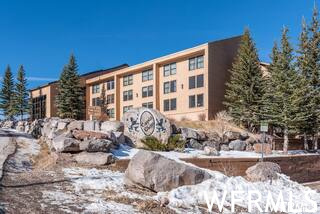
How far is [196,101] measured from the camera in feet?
112

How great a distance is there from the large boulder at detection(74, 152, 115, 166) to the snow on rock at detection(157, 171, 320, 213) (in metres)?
3.64

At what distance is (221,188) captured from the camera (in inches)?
364

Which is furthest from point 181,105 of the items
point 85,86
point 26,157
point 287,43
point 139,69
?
point 26,157

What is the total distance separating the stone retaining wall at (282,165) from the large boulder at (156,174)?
2756mm

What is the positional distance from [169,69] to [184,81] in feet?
9.84

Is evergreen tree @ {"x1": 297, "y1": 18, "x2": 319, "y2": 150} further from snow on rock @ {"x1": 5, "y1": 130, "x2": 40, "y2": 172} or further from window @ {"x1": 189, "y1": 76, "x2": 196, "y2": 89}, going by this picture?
snow on rock @ {"x1": 5, "y1": 130, "x2": 40, "y2": 172}

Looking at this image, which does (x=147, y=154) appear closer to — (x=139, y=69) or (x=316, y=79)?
(x=316, y=79)

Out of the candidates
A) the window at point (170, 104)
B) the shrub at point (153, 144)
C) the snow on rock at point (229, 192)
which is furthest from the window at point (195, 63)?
the snow on rock at point (229, 192)

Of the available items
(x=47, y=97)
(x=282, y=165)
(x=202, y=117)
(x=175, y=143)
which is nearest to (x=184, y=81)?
(x=202, y=117)

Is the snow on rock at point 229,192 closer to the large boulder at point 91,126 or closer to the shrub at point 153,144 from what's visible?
the shrub at point 153,144

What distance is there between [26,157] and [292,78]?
18576 mm

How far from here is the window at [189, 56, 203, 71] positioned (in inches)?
1340

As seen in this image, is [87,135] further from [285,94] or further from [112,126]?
[285,94]

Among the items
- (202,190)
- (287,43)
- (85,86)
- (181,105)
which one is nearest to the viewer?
(202,190)
